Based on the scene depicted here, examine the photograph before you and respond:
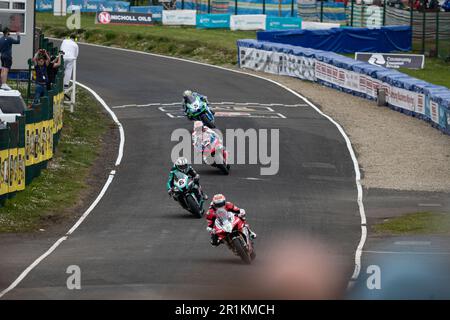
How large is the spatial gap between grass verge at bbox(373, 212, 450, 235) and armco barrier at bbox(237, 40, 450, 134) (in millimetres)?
13298

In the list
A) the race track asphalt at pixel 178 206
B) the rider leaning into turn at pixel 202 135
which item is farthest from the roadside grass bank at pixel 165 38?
the rider leaning into turn at pixel 202 135

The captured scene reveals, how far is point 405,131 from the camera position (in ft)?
140

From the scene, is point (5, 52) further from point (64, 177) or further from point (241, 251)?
point (241, 251)

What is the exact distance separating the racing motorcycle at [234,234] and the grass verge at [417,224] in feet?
18.0

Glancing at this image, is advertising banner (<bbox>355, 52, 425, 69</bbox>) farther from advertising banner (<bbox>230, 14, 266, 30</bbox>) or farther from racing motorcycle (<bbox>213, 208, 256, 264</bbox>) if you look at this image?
racing motorcycle (<bbox>213, 208, 256, 264</bbox>)

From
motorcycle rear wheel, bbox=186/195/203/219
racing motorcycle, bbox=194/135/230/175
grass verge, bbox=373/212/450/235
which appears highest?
racing motorcycle, bbox=194/135/230/175

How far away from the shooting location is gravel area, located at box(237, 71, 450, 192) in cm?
3469

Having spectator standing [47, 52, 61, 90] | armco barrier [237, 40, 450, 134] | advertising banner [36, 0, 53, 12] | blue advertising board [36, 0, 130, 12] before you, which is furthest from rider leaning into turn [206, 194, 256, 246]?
advertising banner [36, 0, 53, 12]

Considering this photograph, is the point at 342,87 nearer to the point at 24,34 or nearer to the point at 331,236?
the point at 24,34

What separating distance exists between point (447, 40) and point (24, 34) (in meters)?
29.0

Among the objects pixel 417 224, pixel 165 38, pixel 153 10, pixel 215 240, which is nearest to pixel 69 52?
pixel 417 224

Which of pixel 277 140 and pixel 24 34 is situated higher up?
Answer: pixel 24 34

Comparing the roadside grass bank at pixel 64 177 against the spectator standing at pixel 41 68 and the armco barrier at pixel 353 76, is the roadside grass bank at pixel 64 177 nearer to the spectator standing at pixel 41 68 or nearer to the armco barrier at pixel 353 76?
the spectator standing at pixel 41 68

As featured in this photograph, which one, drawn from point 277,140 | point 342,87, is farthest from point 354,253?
point 342,87
